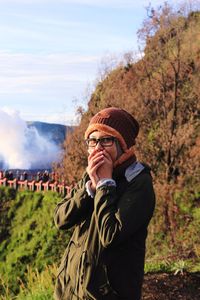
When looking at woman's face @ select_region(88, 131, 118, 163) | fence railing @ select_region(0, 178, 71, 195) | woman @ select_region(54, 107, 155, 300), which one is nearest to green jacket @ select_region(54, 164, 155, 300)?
woman @ select_region(54, 107, 155, 300)

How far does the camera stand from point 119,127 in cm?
298

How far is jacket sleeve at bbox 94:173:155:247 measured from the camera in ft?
9.16

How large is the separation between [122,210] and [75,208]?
296 millimetres

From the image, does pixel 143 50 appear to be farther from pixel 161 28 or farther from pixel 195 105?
pixel 195 105

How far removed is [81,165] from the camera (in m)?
22.3

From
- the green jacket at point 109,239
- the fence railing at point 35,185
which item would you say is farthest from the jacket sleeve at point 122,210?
the fence railing at point 35,185

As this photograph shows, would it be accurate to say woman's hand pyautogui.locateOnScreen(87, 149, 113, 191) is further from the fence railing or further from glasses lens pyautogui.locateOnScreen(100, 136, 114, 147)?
the fence railing

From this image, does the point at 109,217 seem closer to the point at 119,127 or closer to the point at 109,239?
the point at 109,239

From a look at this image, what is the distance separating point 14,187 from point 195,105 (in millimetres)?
11284

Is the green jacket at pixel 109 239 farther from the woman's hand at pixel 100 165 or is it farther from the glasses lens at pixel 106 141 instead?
the glasses lens at pixel 106 141

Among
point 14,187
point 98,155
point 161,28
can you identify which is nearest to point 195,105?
point 161,28

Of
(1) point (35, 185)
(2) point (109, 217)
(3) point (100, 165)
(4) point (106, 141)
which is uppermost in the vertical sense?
(1) point (35, 185)

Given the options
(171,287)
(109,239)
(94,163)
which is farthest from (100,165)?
(171,287)

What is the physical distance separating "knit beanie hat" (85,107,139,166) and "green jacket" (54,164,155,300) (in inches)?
5.1
